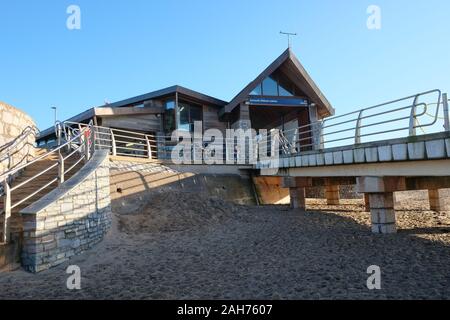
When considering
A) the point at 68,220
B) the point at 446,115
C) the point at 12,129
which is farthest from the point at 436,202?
the point at 12,129

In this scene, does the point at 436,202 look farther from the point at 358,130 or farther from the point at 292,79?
the point at 292,79

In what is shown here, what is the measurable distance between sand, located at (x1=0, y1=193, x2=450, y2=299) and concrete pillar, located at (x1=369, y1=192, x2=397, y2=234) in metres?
0.32

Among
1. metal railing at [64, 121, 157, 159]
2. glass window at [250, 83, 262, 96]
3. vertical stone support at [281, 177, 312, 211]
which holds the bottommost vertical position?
vertical stone support at [281, 177, 312, 211]

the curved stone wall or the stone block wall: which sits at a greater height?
the curved stone wall

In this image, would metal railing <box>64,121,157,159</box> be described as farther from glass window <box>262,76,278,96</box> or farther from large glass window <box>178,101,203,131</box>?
glass window <box>262,76,278,96</box>

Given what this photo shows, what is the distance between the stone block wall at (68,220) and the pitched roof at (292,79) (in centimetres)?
1154

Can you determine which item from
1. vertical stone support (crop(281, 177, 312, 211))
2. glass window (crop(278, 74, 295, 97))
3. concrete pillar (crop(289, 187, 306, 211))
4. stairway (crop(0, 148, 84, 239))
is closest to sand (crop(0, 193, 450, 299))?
stairway (crop(0, 148, 84, 239))

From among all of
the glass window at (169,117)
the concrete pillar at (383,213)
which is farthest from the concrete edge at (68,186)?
the glass window at (169,117)

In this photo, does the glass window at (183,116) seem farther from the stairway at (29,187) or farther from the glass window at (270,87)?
the stairway at (29,187)

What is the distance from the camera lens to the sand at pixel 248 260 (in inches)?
218

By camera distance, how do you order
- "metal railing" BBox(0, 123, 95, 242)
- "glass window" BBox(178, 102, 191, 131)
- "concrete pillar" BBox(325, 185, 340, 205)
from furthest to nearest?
"glass window" BBox(178, 102, 191, 131)
"concrete pillar" BBox(325, 185, 340, 205)
"metal railing" BBox(0, 123, 95, 242)

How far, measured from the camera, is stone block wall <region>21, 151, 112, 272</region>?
22.1ft

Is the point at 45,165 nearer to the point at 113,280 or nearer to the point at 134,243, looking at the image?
the point at 134,243
